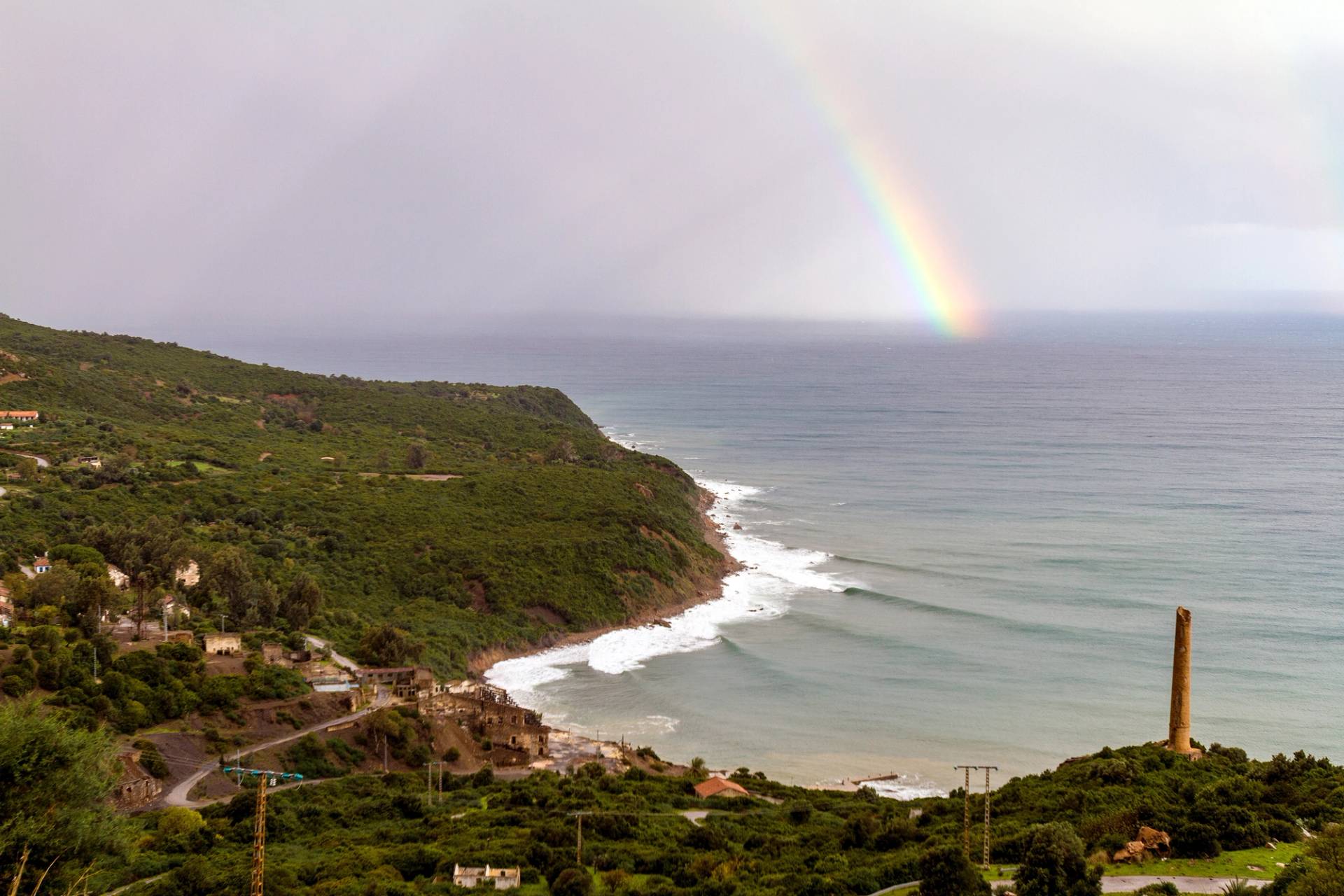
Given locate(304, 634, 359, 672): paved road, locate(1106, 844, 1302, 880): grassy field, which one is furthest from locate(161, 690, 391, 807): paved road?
locate(1106, 844, 1302, 880): grassy field

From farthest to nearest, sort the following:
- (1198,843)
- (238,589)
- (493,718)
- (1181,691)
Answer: (238,589) < (493,718) < (1181,691) < (1198,843)

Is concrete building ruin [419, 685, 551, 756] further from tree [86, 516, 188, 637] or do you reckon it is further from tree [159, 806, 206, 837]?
tree [86, 516, 188, 637]

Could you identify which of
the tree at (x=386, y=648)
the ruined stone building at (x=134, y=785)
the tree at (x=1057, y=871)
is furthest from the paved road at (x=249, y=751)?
the tree at (x=1057, y=871)

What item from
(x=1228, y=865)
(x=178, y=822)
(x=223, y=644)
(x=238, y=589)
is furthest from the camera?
(x=238, y=589)

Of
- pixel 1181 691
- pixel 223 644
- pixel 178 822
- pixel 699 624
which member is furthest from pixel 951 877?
pixel 699 624

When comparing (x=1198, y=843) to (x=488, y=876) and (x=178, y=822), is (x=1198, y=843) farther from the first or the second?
(x=178, y=822)

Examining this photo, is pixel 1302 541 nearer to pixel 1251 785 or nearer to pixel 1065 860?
pixel 1251 785

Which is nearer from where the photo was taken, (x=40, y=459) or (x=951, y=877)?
(x=951, y=877)

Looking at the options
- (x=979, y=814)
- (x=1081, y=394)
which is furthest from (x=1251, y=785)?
(x=1081, y=394)

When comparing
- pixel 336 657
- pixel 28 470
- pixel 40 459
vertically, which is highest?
pixel 40 459
